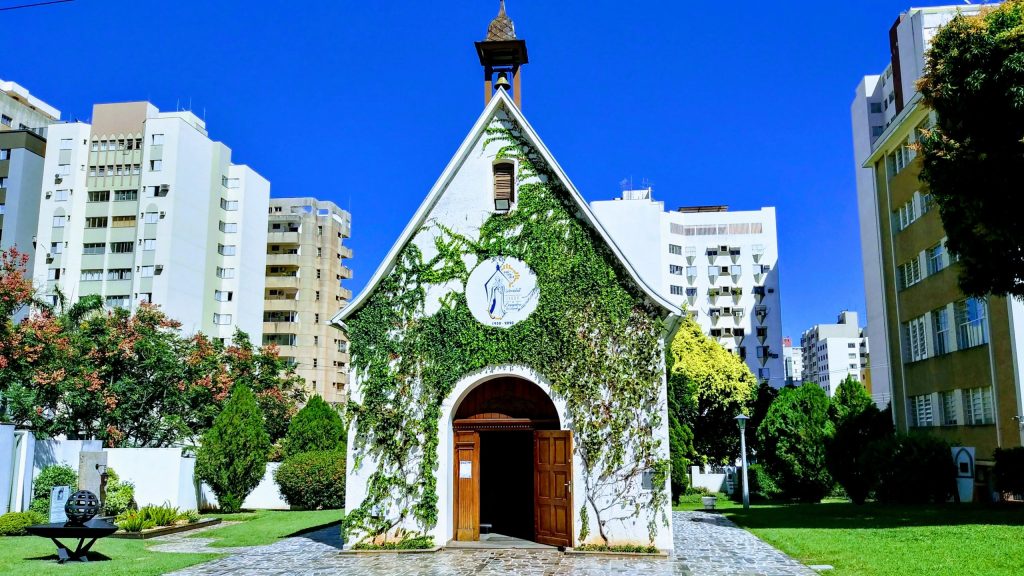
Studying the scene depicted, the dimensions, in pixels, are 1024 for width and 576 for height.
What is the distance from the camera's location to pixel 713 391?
4988 cm

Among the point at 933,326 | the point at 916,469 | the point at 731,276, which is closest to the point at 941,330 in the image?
the point at 933,326

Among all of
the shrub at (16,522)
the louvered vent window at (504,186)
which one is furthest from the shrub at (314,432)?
the louvered vent window at (504,186)

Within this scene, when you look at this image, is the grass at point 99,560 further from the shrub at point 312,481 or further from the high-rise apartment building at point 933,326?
the high-rise apartment building at point 933,326

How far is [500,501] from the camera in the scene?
2066cm

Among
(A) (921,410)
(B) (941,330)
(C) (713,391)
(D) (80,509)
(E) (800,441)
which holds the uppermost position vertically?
(B) (941,330)

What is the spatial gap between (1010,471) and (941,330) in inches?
Result: 409

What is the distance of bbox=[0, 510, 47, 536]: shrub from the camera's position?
1986 cm

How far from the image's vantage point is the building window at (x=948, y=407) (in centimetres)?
3084

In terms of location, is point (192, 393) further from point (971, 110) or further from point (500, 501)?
point (971, 110)

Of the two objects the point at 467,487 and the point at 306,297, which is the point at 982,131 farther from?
the point at 306,297

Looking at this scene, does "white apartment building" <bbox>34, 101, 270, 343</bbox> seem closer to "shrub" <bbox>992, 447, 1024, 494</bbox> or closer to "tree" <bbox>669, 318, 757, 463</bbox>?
"tree" <bbox>669, 318, 757, 463</bbox>

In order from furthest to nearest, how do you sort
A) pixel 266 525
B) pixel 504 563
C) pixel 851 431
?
pixel 851 431 < pixel 266 525 < pixel 504 563

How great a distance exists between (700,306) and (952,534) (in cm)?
7257

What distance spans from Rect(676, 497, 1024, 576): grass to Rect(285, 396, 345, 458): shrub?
55.3 ft
